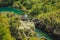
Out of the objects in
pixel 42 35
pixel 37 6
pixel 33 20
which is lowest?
pixel 42 35

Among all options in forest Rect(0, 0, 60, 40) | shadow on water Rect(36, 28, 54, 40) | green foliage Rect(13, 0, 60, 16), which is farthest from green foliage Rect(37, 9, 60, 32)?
green foliage Rect(13, 0, 60, 16)

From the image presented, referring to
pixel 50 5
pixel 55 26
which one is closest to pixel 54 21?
pixel 55 26

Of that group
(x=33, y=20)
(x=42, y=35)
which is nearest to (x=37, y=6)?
(x=33, y=20)

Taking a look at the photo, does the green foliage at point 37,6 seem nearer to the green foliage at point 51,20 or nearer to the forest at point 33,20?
the forest at point 33,20

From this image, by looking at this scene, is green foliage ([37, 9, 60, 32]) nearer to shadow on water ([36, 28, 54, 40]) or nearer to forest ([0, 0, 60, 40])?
forest ([0, 0, 60, 40])

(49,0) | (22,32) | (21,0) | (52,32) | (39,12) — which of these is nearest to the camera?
(22,32)

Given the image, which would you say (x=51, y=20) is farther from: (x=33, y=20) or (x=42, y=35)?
(x=42, y=35)

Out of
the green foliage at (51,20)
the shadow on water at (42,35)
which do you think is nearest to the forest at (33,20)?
the green foliage at (51,20)

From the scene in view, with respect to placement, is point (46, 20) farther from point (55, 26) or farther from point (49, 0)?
point (49, 0)

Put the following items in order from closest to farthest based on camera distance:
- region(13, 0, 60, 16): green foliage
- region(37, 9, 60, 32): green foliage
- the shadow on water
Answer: the shadow on water, region(37, 9, 60, 32): green foliage, region(13, 0, 60, 16): green foliage
